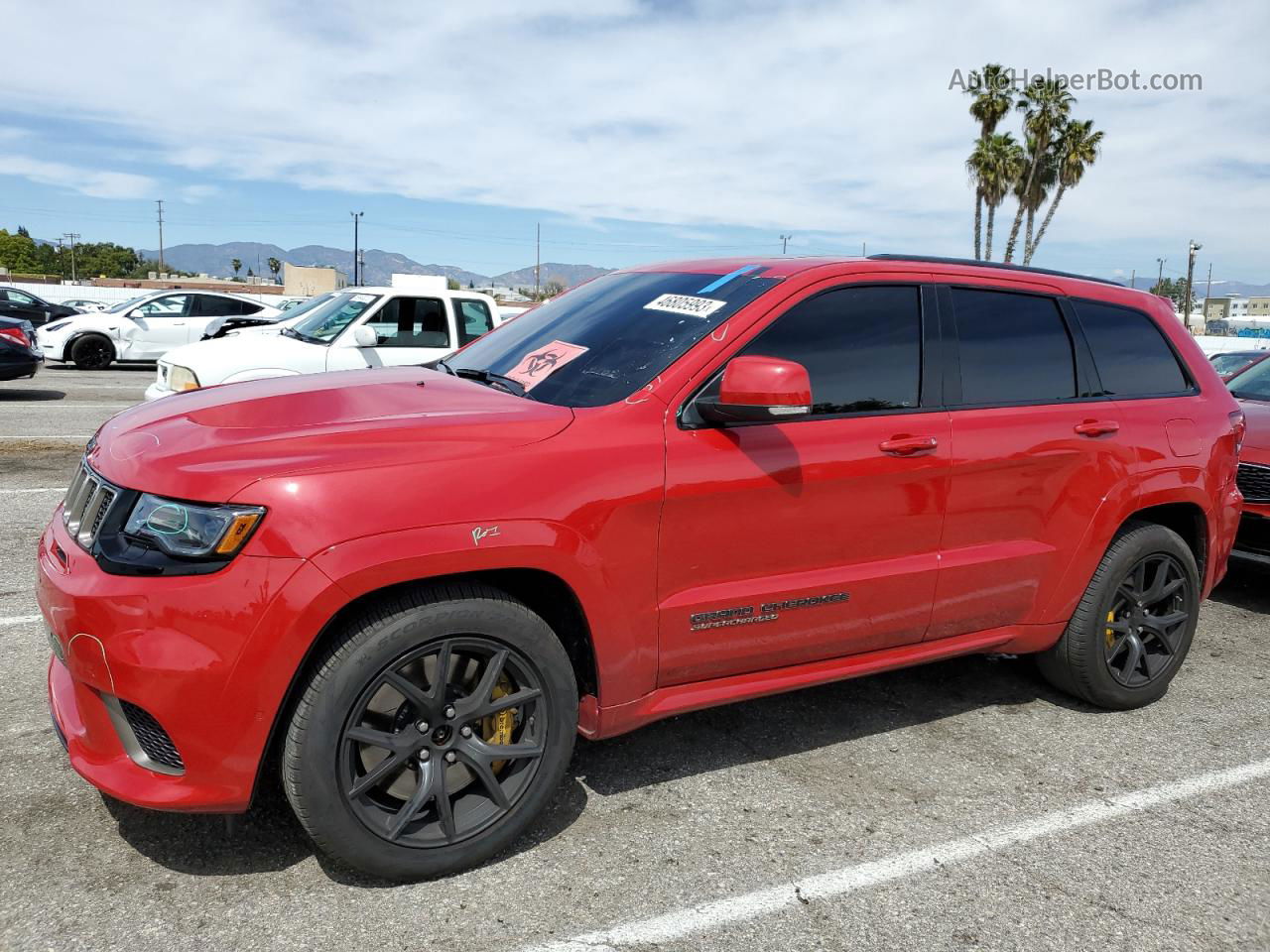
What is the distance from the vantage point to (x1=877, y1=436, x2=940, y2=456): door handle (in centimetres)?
344

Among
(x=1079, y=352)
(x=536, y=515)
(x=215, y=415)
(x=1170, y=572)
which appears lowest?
(x=1170, y=572)

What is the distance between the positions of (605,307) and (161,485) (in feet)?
5.83

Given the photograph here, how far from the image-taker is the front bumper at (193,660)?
2490 millimetres

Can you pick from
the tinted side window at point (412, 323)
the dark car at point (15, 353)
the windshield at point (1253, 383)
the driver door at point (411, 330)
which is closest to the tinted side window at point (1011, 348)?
the windshield at point (1253, 383)

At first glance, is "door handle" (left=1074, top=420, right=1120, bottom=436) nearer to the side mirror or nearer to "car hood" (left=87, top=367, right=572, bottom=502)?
the side mirror

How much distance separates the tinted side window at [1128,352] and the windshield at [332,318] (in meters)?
7.34

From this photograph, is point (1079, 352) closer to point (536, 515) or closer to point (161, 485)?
point (536, 515)

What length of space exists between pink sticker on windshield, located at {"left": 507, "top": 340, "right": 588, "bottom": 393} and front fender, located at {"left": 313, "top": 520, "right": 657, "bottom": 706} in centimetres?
76

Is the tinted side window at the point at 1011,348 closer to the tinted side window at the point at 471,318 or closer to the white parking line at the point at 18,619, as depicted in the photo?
the white parking line at the point at 18,619

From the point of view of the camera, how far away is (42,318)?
25.4 metres

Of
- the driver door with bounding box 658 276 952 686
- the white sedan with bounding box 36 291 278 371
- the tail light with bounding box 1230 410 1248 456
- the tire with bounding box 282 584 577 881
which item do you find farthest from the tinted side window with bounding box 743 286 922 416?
the white sedan with bounding box 36 291 278 371

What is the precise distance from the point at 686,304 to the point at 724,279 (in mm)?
218

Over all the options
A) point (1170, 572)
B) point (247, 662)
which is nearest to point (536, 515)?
point (247, 662)

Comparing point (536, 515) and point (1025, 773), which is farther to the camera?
point (1025, 773)
